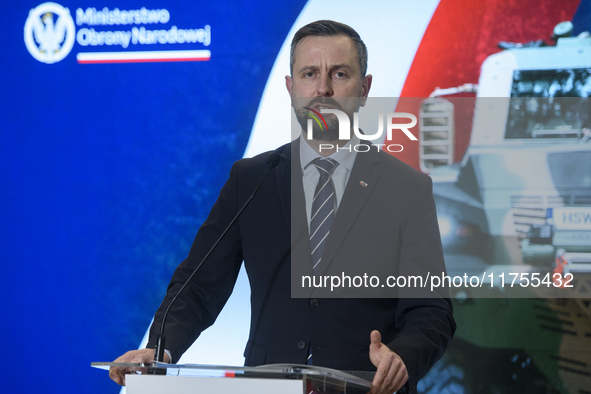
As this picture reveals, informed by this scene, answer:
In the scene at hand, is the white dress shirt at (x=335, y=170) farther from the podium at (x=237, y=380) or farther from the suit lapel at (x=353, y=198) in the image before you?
the podium at (x=237, y=380)

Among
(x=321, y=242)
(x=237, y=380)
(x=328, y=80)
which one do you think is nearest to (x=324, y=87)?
(x=328, y=80)

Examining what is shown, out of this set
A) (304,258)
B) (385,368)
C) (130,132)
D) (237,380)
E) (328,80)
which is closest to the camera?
(237,380)

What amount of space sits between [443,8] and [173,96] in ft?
4.67

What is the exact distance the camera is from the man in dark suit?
5.91 ft

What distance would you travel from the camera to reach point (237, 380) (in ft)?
3.58

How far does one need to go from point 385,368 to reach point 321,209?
2.53 ft

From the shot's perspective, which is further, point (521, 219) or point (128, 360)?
point (521, 219)

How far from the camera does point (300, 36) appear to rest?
2148mm

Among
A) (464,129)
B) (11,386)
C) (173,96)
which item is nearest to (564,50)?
(464,129)

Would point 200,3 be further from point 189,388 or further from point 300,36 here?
point 189,388

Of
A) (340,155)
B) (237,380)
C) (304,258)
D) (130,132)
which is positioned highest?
(130,132)

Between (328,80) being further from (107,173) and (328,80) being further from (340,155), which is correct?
(107,173)

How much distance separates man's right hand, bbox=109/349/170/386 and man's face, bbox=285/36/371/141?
1.02m

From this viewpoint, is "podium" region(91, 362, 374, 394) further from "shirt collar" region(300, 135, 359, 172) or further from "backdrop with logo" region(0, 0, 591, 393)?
"backdrop with logo" region(0, 0, 591, 393)
